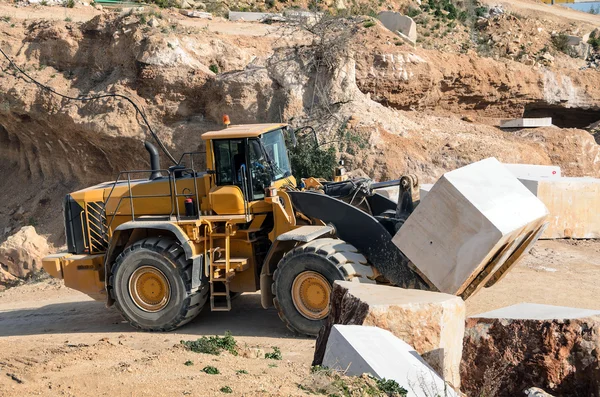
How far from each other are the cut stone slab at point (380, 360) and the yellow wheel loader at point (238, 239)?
124 inches

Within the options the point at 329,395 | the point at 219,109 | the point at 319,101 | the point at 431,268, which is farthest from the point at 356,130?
A: the point at 329,395

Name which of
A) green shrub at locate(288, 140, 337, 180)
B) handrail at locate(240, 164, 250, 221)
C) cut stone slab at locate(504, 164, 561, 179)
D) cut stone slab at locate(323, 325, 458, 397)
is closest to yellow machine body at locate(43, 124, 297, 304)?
handrail at locate(240, 164, 250, 221)

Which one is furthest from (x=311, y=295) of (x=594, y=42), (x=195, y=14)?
(x=594, y=42)

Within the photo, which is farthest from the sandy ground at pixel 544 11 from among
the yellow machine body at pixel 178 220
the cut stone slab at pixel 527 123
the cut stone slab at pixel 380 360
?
the cut stone slab at pixel 380 360

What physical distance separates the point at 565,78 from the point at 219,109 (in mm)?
12540

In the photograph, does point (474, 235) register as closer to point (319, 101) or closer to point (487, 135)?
point (319, 101)

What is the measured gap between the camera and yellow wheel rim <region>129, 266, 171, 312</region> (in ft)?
38.9

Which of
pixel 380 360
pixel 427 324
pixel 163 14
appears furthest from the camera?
pixel 163 14

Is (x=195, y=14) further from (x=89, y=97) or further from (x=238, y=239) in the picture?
(x=238, y=239)

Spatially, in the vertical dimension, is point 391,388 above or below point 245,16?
below

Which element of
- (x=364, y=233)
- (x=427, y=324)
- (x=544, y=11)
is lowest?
(x=427, y=324)

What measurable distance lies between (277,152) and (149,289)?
287 cm

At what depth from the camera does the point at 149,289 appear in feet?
39.2

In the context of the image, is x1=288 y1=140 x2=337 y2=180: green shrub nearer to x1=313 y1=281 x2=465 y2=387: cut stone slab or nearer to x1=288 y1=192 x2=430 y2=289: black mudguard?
x1=288 y1=192 x2=430 y2=289: black mudguard
